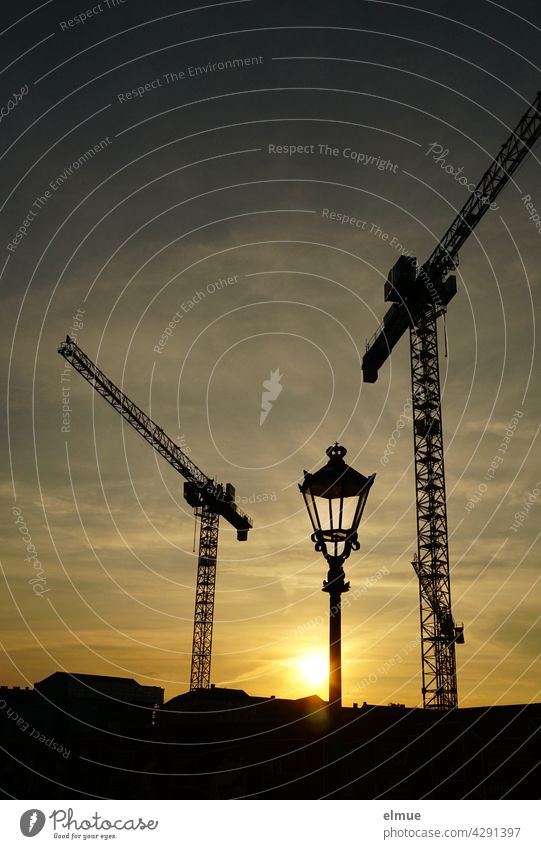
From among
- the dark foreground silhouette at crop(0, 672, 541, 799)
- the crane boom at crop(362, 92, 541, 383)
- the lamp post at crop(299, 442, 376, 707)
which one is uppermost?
the crane boom at crop(362, 92, 541, 383)

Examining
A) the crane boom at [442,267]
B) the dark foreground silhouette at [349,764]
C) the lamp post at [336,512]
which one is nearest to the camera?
the lamp post at [336,512]

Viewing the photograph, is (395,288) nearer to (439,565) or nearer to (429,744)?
(439,565)

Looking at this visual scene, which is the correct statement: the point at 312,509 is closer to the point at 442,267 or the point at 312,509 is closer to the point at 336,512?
the point at 336,512

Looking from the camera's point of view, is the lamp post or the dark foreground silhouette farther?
the dark foreground silhouette

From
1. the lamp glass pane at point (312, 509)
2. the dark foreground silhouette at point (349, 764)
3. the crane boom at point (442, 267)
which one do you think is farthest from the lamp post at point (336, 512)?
the crane boom at point (442, 267)

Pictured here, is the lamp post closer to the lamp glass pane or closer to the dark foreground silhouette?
the lamp glass pane

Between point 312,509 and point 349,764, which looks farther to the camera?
point 349,764

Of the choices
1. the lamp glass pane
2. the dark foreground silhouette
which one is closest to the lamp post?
the lamp glass pane

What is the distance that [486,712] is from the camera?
1080 cm

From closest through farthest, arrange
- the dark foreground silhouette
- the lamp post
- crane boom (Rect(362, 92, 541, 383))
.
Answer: the lamp post
the dark foreground silhouette
crane boom (Rect(362, 92, 541, 383))

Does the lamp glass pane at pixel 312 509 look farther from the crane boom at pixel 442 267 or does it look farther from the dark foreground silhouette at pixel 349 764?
the crane boom at pixel 442 267

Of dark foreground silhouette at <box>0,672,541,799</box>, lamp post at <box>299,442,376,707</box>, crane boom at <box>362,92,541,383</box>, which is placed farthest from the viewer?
crane boom at <box>362,92,541,383</box>

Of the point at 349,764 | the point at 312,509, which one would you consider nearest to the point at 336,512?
the point at 312,509
